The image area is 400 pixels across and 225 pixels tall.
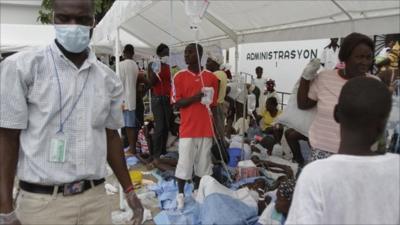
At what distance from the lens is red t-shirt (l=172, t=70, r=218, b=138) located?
426cm

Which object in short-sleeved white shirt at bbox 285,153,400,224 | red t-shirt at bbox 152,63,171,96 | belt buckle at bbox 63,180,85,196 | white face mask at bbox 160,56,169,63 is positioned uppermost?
white face mask at bbox 160,56,169,63

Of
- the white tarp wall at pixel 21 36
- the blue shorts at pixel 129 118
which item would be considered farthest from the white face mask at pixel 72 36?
the white tarp wall at pixel 21 36

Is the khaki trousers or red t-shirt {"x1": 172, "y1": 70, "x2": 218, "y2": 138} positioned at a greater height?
red t-shirt {"x1": 172, "y1": 70, "x2": 218, "y2": 138}

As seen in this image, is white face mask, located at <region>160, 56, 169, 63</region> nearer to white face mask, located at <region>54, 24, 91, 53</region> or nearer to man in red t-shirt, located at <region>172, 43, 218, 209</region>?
man in red t-shirt, located at <region>172, 43, 218, 209</region>

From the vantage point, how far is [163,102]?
6453mm

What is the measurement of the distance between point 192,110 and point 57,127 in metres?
2.57

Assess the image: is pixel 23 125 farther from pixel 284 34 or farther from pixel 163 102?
pixel 163 102

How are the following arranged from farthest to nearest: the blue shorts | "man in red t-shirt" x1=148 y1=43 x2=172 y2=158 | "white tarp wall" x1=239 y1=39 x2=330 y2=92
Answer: "white tarp wall" x1=239 y1=39 x2=330 y2=92 < the blue shorts < "man in red t-shirt" x1=148 y1=43 x2=172 y2=158

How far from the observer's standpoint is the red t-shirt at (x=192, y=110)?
4.26 meters

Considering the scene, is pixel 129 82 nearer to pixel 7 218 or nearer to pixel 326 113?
pixel 326 113

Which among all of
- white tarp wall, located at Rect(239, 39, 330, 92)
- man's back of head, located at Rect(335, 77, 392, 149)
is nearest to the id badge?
man's back of head, located at Rect(335, 77, 392, 149)

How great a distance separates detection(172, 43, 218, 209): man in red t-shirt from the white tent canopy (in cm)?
68

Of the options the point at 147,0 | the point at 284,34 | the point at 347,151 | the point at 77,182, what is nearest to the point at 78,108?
the point at 77,182

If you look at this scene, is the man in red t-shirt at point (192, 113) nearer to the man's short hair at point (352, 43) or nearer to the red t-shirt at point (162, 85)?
the man's short hair at point (352, 43)
